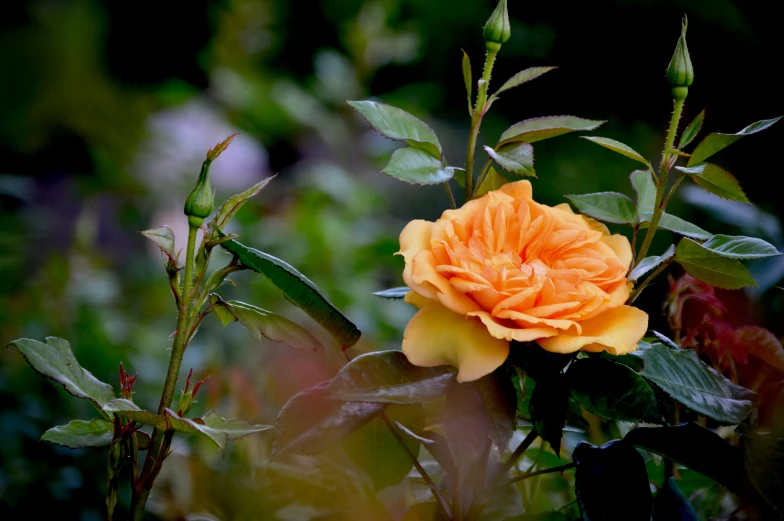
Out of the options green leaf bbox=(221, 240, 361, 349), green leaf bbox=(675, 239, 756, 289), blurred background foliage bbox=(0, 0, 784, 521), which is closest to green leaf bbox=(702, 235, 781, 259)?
green leaf bbox=(675, 239, 756, 289)

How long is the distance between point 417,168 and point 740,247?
185 mm

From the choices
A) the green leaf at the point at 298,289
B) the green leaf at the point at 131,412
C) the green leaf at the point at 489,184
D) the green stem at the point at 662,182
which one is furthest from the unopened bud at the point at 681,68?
the green leaf at the point at 131,412

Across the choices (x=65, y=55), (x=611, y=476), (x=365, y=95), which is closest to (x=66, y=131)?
(x=65, y=55)

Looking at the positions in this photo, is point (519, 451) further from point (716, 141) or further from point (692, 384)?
point (716, 141)

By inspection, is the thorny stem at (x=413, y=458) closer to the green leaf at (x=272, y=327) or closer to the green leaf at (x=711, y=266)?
the green leaf at (x=272, y=327)

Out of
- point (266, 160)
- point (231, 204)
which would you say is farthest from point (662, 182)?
point (266, 160)

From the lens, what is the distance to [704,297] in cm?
46

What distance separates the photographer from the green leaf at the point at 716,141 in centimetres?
38

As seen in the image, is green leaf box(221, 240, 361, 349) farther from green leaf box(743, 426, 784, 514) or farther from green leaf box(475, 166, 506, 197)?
green leaf box(743, 426, 784, 514)

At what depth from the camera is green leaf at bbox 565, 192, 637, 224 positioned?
0.42 meters

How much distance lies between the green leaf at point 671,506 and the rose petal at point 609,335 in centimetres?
15

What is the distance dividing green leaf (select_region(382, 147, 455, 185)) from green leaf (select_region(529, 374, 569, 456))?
13cm

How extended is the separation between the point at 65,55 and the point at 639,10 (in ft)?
5.54

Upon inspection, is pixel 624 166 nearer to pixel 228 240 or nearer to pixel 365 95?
pixel 365 95
